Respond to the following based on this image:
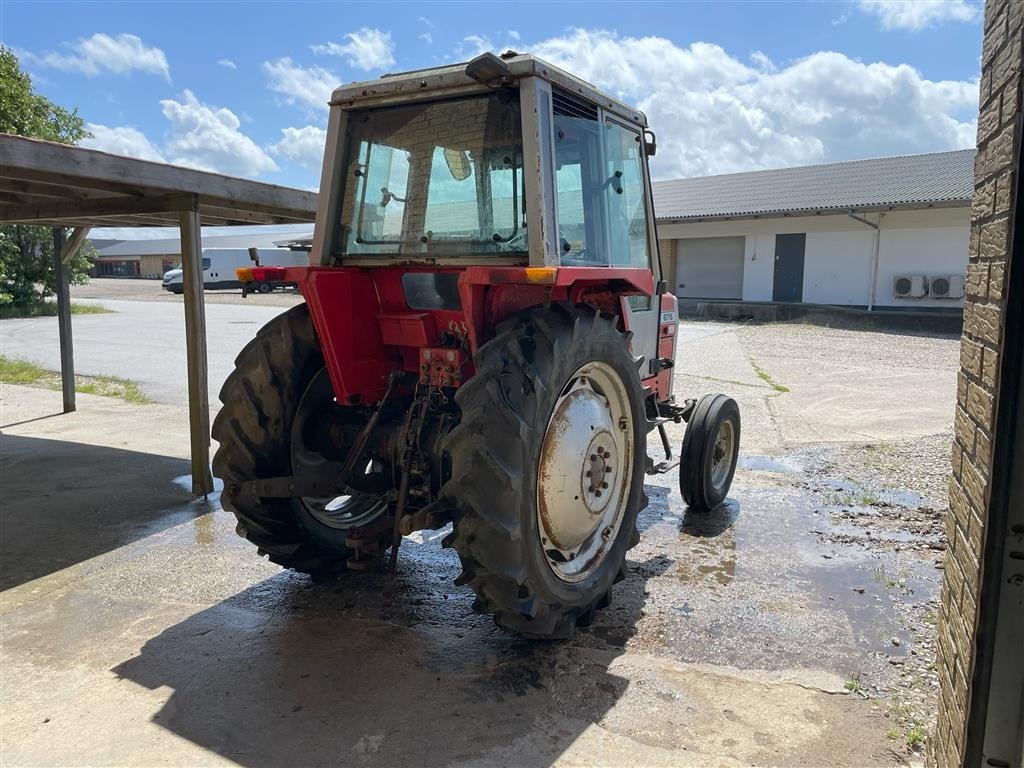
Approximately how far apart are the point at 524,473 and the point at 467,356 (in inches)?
33.1

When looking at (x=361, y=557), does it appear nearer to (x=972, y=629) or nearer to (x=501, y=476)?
(x=501, y=476)

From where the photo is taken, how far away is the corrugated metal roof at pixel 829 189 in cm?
2120

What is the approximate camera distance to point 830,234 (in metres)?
22.7

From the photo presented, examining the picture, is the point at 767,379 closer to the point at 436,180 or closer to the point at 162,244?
the point at 436,180

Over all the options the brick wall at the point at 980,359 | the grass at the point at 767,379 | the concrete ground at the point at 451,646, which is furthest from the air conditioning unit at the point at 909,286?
the brick wall at the point at 980,359

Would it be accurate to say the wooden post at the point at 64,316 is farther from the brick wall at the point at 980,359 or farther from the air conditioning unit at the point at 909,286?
the air conditioning unit at the point at 909,286

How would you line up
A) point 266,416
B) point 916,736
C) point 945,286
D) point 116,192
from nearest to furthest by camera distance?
point 916,736 < point 266,416 < point 116,192 < point 945,286

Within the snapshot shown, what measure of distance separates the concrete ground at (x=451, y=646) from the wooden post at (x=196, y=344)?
1.16 ft

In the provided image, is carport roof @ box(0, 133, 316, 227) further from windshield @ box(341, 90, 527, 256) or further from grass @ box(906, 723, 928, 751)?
grass @ box(906, 723, 928, 751)

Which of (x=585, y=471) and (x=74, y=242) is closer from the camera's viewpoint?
(x=585, y=471)

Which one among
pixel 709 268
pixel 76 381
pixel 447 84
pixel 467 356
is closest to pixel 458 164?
pixel 447 84

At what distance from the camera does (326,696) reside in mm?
3146

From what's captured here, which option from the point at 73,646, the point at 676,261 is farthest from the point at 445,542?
the point at 676,261

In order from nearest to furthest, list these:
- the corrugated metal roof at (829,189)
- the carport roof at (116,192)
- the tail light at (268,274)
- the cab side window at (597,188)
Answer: the cab side window at (597,188)
the tail light at (268,274)
the carport roof at (116,192)
the corrugated metal roof at (829,189)
